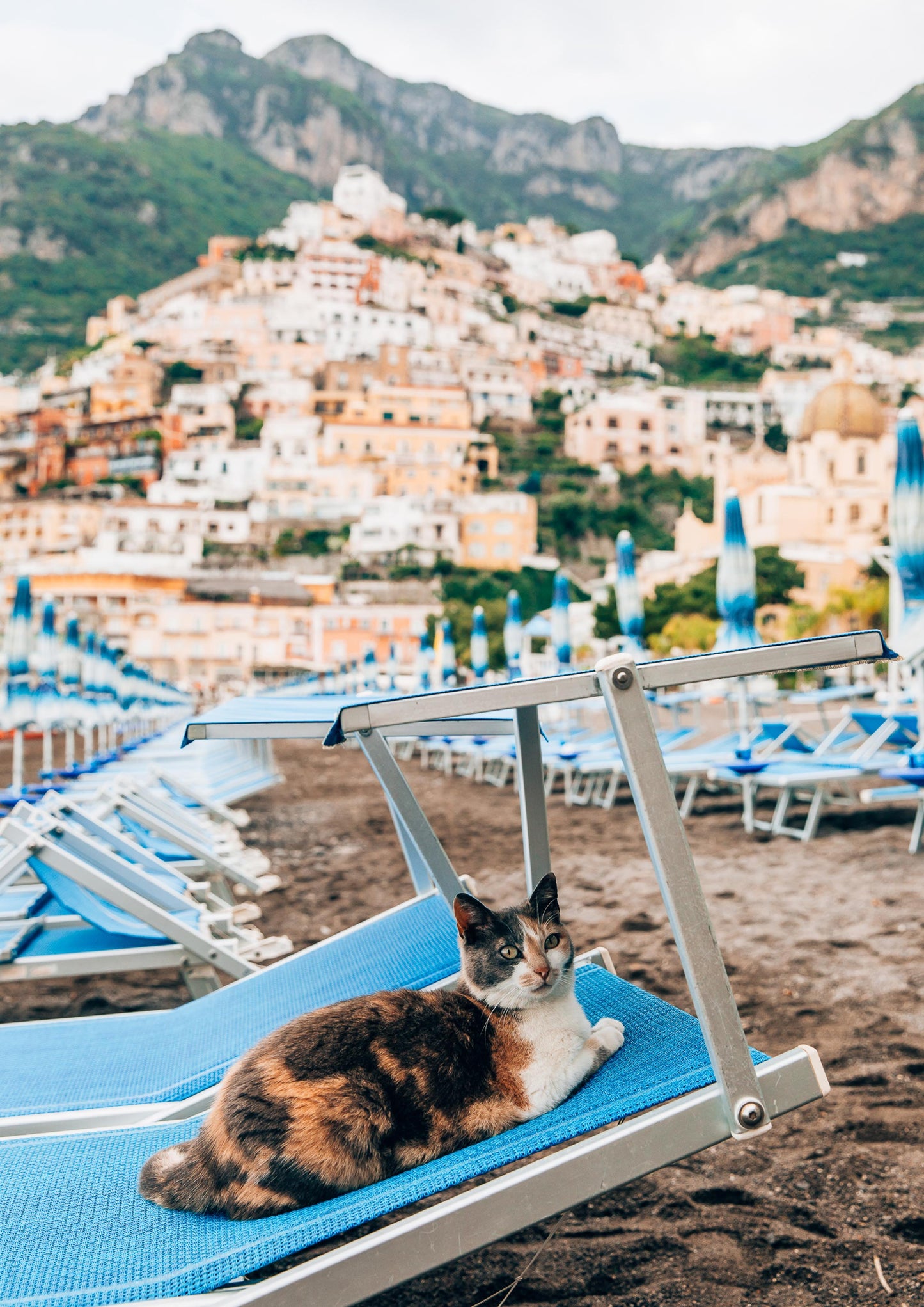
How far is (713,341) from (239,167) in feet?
221

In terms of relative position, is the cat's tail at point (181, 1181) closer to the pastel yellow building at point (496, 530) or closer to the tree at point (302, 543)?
the pastel yellow building at point (496, 530)

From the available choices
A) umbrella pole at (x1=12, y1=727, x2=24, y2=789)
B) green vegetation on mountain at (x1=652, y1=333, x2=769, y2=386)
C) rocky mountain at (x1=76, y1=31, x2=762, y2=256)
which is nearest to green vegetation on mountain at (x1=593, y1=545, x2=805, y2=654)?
umbrella pole at (x1=12, y1=727, x2=24, y2=789)

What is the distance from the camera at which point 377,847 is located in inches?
274

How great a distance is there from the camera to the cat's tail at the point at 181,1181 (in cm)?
152

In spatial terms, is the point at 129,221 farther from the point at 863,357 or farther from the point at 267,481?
the point at 863,357

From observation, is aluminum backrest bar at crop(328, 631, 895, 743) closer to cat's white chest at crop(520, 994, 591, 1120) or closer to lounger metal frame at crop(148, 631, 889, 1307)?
lounger metal frame at crop(148, 631, 889, 1307)

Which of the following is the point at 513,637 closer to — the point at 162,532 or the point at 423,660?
the point at 423,660

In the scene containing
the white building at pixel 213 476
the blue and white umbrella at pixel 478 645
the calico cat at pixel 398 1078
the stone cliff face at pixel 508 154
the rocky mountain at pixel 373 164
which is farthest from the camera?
the stone cliff face at pixel 508 154

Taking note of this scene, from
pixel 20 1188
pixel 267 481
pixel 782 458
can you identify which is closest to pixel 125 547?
pixel 267 481

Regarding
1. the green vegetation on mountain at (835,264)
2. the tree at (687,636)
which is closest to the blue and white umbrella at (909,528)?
the tree at (687,636)

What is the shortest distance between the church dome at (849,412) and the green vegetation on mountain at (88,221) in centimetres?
7341

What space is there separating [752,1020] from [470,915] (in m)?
1.80

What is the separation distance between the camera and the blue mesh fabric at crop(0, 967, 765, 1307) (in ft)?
4.29

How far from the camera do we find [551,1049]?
1.58 meters
